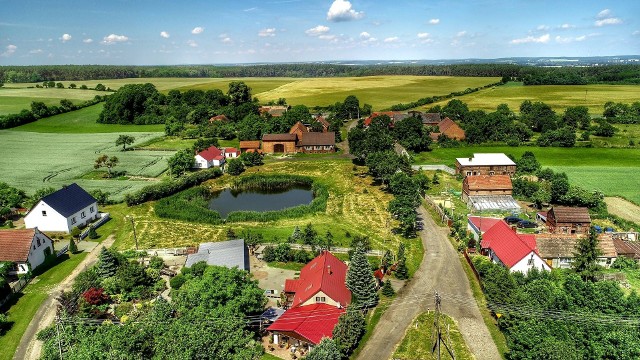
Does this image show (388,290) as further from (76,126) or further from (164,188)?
(76,126)

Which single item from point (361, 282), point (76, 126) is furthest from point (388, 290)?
point (76, 126)

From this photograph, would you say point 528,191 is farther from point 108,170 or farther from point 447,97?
point 447,97

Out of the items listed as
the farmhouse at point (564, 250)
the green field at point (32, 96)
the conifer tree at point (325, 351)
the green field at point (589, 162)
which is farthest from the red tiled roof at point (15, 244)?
the green field at point (32, 96)

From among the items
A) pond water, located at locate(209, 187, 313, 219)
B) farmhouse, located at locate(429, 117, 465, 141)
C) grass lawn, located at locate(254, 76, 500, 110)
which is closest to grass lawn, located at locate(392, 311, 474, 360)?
pond water, located at locate(209, 187, 313, 219)

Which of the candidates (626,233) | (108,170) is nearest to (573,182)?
(626,233)

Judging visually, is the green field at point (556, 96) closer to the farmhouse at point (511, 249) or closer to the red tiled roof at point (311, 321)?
the farmhouse at point (511, 249)

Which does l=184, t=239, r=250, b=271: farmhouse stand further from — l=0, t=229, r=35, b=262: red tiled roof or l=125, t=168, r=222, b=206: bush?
l=125, t=168, r=222, b=206: bush
